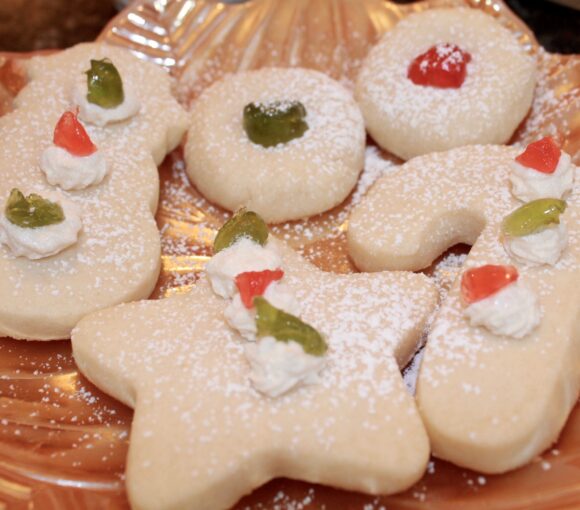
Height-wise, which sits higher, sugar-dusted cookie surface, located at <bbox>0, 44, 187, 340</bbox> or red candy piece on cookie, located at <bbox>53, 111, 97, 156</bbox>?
red candy piece on cookie, located at <bbox>53, 111, 97, 156</bbox>

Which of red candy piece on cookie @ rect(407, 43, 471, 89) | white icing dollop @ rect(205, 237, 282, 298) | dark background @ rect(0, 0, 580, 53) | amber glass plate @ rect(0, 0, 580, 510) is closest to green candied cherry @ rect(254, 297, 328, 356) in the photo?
white icing dollop @ rect(205, 237, 282, 298)

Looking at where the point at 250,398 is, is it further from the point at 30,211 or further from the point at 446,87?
the point at 446,87

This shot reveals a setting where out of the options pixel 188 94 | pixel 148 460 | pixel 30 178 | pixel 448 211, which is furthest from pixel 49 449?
pixel 188 94

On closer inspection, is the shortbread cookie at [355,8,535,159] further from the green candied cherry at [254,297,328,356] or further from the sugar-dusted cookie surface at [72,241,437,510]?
the green candied cherry at [254,297,328,356]

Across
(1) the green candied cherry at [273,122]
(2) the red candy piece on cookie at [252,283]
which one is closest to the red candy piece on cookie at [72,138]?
(1) the green candied cherry at [273,122]

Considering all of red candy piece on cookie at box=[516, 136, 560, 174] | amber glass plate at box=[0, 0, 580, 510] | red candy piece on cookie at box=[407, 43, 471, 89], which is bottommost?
amber glass plate at box=[0, 0, 580, 510]

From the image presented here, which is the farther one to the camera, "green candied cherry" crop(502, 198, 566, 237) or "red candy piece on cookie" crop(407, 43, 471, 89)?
"red candy piece on cookie" crop(407, 43, 471, 89)

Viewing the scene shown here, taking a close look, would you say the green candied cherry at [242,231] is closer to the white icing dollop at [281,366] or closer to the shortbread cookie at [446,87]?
the white icing dollop at [281,366]
